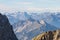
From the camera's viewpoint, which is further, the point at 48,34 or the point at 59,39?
the point at 48,34

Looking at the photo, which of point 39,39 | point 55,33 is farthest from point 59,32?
point 39,39

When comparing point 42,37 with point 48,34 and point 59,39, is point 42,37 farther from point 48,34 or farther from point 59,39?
point 59,39

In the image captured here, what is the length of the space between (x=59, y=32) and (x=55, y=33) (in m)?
0.54

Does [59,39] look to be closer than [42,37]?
Yes

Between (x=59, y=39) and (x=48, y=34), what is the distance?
2331 millimetres

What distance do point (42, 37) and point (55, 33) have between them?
1.80 meters

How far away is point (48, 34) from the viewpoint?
1153 inches

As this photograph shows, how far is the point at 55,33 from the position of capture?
29.5 m

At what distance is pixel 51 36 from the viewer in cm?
2892

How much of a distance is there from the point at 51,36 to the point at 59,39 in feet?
5.96

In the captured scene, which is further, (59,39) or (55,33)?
(55,33)

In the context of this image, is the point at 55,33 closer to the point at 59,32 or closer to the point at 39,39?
the point at 59,32

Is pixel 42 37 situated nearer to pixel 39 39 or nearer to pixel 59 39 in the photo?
pixel 39 39

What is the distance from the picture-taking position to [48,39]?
2842cm
